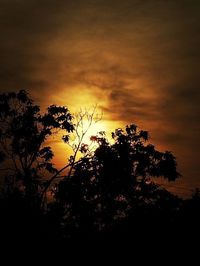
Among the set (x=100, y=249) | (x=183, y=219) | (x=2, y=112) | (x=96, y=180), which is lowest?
(x=100, y=249)

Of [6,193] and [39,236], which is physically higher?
[6,193]

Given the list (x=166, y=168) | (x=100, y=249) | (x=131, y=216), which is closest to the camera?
(x=100, y=249)

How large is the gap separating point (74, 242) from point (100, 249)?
1482 mm

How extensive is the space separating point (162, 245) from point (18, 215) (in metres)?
6.19

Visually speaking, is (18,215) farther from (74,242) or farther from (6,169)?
(6,169)

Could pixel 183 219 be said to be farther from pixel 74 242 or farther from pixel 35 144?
pixel 35 144

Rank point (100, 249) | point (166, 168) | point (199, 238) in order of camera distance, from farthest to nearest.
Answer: point (166, 168), point (100, 249), point (199, 238)

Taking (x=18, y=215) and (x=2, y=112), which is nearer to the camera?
(x=18, y=215)

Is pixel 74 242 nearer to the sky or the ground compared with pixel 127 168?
nearer to the ground

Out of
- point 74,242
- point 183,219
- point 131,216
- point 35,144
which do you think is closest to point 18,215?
point 74,242

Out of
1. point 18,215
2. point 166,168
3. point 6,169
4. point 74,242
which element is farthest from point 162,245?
point 6,169

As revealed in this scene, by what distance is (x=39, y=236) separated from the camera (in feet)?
71.3

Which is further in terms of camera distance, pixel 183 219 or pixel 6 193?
pixel 6 193

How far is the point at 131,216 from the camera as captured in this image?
23.1m
